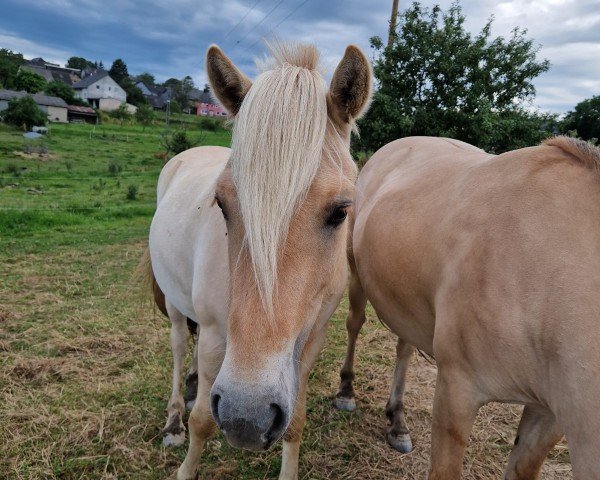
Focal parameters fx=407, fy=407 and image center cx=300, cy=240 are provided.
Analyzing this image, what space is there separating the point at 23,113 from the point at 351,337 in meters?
42.5

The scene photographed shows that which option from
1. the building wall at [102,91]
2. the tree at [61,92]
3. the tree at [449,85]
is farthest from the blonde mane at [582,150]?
the building wall at [102,91]

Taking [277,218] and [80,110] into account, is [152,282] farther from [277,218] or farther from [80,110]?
[80,110]

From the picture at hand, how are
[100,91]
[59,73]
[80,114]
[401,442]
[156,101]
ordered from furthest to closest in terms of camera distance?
[59,73], [156,101], [100,91], [80,114], [401,442]

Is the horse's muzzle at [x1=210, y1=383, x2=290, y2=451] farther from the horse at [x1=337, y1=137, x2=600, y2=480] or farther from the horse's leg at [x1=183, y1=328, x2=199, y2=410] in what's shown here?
the horse's leg at [x1=183, y1=328, x2=199, y2=410]

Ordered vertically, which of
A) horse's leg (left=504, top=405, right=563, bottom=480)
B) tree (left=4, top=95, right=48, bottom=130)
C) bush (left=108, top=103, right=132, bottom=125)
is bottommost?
horse's leg (left=504, top=405, right=563, bottom=480)

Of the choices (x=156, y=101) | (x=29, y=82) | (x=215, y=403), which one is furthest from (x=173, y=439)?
(x=156, y=101)

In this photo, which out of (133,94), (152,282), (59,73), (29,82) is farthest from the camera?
(59,73)

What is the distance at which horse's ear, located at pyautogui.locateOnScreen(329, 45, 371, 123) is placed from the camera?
1675 mm

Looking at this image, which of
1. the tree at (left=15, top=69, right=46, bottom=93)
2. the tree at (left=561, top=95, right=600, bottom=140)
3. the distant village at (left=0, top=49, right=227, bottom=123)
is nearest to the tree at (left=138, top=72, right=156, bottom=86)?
the distant village at (left=0, top=49, right=227, bottom=123)

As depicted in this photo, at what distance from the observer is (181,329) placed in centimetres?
326

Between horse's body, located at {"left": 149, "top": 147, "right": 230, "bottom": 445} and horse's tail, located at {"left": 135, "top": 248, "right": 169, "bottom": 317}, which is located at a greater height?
horse's body, located at {"left": 149, "top": 147, "right": 230, "bottom": 445}

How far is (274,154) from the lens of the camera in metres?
1.49

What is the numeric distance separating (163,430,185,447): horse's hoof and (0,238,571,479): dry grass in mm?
49

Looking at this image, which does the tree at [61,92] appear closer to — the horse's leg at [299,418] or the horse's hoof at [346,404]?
the horse's hoof at [346,404]
